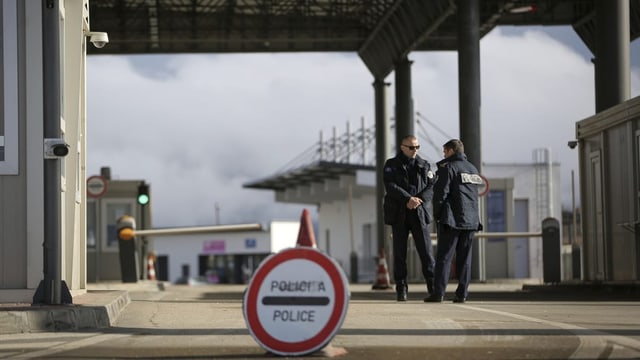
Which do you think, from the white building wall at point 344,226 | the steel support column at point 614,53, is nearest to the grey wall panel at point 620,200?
the steel support column at point 614,53

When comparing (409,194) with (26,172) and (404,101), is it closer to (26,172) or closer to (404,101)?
(26,172)

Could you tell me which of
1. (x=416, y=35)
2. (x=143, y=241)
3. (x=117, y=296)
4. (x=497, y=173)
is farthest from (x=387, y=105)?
(x=117, y=296)

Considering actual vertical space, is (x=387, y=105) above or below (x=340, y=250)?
above

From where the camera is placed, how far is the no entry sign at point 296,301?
23.9ft

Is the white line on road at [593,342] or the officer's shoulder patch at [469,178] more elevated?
A: the officer's shoulder patch at [469,178]

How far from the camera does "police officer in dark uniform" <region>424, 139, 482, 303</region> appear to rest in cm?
1247

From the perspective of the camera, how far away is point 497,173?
190 feet

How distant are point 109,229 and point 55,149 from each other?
75.5 feet

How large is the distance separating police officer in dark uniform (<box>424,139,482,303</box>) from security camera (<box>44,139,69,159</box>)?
3.89m

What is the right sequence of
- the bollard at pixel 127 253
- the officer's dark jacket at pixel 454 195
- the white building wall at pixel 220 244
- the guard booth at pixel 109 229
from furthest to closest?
the white building wall at pixel 220 244 → the guard booth at pixel 109 229 → the bollard at pixel 127 253 → the officer's dark jacket at pixel 454 195

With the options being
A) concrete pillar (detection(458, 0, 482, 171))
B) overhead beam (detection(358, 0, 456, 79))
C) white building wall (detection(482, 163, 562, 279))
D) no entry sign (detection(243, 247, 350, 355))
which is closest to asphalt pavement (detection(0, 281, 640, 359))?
no entry sign (detection(243, 247, 350, 355))

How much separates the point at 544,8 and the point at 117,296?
2689cm

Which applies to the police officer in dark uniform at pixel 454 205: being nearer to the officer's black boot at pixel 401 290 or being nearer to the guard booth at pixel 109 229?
the officer's black boot at pixel 401 290

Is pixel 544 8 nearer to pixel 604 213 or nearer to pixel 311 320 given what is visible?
pixel 604 213
